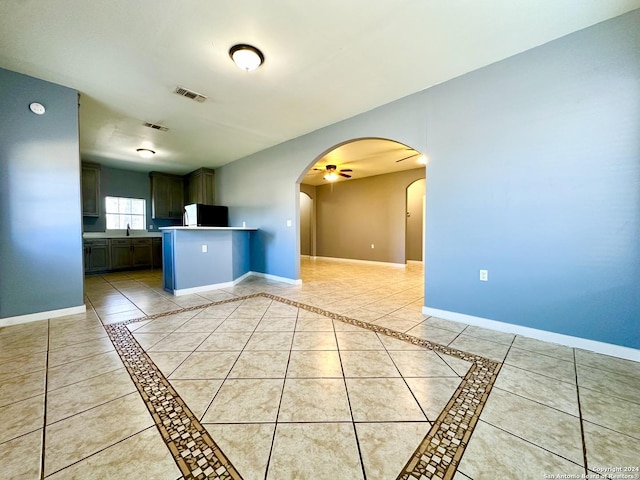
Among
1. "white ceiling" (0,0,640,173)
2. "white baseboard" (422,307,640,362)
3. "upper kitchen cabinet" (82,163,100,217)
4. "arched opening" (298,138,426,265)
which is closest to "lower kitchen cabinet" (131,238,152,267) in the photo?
"upper kitchen cabinet" (82,163,100,217)

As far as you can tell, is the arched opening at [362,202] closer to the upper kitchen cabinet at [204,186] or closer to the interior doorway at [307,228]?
the interior doorway at [307,228]

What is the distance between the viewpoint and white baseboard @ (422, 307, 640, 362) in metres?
1.98

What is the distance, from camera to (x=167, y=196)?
7336 millimetres

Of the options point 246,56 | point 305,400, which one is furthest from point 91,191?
point 305,400

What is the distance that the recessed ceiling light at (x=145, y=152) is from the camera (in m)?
5.26

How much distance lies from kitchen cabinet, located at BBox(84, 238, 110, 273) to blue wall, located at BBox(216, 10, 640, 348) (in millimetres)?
6825

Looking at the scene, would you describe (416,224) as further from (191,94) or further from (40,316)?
(40,316)

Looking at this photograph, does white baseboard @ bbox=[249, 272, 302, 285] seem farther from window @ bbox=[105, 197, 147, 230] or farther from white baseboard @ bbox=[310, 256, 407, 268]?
window @ bbox=[105, 197, 147, 230]

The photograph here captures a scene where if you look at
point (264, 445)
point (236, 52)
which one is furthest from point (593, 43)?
point (264, 445)

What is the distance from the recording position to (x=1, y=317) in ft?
8.72

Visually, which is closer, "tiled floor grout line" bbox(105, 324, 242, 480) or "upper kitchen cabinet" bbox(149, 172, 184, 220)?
"tiled floor grout line" bbox(105, 324, 242, 480)

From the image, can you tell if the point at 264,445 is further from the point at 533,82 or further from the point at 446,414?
the point at 533,82

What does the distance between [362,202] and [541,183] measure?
5628 mm

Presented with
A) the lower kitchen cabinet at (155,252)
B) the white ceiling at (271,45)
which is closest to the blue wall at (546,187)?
the white ceiling at (271,45)
